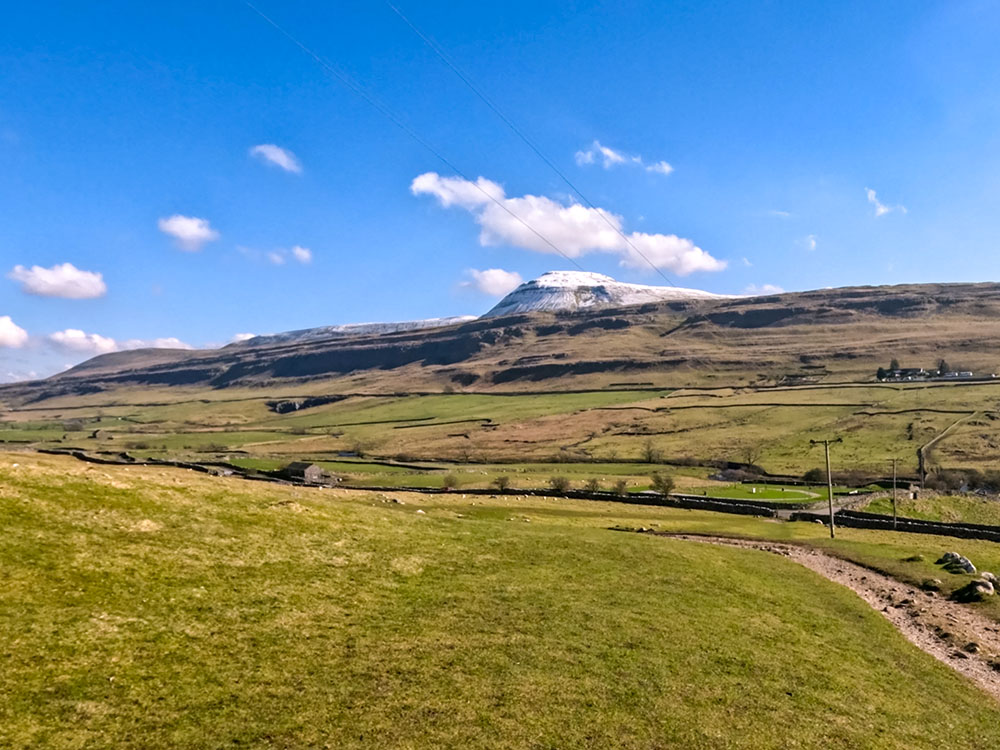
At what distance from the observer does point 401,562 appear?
31.5 m

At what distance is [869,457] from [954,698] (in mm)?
124197

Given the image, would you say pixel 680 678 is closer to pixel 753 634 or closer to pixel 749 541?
pixel 753 634

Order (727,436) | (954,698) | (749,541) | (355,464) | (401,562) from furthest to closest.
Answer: (727,436)
(355,464)
(749,541)
(401,562)
(954,698)

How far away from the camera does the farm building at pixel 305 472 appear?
115044mm

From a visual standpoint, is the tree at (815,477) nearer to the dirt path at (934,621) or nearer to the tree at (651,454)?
the tree at (651,454)

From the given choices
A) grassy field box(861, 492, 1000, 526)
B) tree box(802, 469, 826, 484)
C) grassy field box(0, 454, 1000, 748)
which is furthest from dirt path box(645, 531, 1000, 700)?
tree box(802, 469, 826, 484)

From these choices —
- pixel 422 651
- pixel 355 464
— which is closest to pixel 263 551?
pixel 422 651

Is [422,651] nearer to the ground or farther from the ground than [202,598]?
nearer to the ground

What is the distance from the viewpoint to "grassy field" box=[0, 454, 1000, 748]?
16875mm

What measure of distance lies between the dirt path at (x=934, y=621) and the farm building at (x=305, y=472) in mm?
88421

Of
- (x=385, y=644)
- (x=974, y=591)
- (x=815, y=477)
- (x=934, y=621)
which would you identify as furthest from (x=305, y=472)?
(x=934, y=621)

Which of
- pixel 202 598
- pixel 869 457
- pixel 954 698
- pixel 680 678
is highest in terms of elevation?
pixel 202 598

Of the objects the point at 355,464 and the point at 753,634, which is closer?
the point at 753,634

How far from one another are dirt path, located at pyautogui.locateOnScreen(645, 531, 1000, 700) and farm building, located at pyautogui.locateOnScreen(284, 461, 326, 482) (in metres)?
88.4
